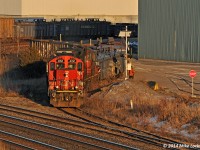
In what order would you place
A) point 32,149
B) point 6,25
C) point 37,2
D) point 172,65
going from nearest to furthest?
point 32,149
point 172,65
point 6,25
point 37,2

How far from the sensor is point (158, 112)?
→ 21.4m

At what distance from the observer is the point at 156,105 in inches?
922

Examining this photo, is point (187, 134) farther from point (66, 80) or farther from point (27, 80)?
point (27, 80)

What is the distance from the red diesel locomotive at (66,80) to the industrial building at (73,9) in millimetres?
64145

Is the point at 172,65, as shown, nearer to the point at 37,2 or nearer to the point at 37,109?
the point at 37,109

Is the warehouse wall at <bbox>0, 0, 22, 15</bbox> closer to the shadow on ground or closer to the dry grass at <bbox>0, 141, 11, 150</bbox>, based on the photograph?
the shadow on ground

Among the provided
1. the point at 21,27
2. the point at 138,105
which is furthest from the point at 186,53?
the point at 21,27

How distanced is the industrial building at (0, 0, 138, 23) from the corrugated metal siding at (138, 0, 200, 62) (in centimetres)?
4328

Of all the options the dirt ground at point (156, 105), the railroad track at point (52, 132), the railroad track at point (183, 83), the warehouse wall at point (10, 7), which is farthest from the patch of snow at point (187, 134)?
the warehouse wall at point (10, 7)

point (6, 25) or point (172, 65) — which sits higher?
point (6, 25)

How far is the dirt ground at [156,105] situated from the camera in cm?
1905

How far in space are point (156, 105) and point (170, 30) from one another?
69.7 ft

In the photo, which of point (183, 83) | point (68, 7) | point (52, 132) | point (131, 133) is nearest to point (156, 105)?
point (131, 133)

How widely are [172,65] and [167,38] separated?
2713mm
